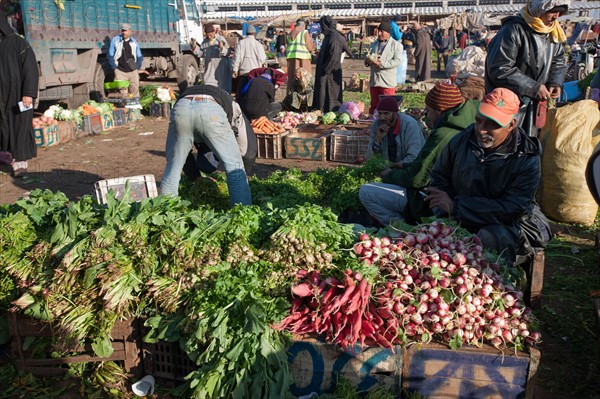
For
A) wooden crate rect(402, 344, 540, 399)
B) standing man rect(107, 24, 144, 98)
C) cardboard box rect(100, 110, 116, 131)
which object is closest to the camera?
wooden crate rect(402, 344, 540, 399)

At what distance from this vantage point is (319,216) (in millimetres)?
3408

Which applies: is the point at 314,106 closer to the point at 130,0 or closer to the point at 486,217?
the point at 130,0

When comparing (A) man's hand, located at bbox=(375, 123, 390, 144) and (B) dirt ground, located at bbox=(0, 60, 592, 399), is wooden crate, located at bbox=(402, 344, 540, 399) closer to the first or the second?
(A) man's hand, located at bbox=(375, 123, 390, 144)

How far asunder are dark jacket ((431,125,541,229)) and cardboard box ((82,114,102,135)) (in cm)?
918

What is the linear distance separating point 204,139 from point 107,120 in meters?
7.39

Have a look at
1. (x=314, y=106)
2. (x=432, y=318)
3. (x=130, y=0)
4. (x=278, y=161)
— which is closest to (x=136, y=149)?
(x=278, y=161)

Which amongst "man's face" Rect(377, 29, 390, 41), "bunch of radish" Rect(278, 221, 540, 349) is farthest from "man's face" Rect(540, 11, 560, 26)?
"man's face" Rect(377, 29, 390, 41)

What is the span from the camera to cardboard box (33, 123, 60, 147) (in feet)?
32.3

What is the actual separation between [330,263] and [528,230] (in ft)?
4.99

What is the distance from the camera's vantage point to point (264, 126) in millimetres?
9297

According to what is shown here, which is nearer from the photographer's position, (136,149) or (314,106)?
(136,149)

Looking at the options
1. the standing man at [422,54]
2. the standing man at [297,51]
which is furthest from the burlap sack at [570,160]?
the standing man at [422,54]

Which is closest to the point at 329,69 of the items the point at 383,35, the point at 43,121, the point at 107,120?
the point at 383,35

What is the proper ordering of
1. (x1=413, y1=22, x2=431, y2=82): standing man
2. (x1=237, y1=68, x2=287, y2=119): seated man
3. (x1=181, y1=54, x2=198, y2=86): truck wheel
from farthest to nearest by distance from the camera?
(x1=413, y1=22, x2=431, y2=82): standing man → (x1=181, y1=54, x2=198, y2=86): truck wheel → (x1=237, y1=68, x2=287, y2=119): seated man
